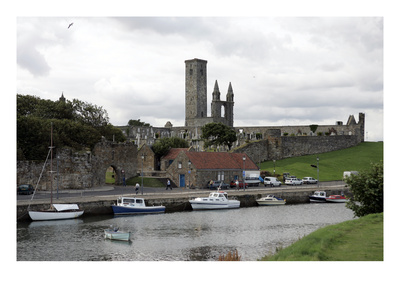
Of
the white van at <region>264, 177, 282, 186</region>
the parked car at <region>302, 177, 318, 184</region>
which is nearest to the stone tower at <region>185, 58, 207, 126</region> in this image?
the parked car at <region>302, 177, 318, 184</region>

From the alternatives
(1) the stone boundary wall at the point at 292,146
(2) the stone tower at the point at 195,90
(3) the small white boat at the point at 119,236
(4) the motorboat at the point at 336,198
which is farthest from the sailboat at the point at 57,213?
(2) the stone tower at the point at 195,90

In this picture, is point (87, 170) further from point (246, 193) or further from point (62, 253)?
point (62, 253)

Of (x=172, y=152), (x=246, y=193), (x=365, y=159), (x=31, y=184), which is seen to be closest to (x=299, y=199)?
(x=246, y=193)

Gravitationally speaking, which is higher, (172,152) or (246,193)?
(172,152)

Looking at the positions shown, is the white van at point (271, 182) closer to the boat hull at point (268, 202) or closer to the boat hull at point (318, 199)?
the boat hull at point (318, 199)

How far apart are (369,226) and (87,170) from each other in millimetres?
27402

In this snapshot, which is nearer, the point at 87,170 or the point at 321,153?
the point at 87,170

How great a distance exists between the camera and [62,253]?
21.3 m

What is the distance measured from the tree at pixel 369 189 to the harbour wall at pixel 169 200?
14.9 metres

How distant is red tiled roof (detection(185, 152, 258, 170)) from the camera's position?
4756 cm

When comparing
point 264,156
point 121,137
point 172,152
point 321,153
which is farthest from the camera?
point 321,153

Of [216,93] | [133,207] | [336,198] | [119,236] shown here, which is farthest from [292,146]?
[119,236]

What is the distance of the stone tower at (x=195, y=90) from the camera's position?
112 metres

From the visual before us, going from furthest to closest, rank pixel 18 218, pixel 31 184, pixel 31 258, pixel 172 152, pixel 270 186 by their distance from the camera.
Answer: pixel 172 152 → pixel 270 186 → pixel 31 184 → pixel 18 218 → pixel 31 258
